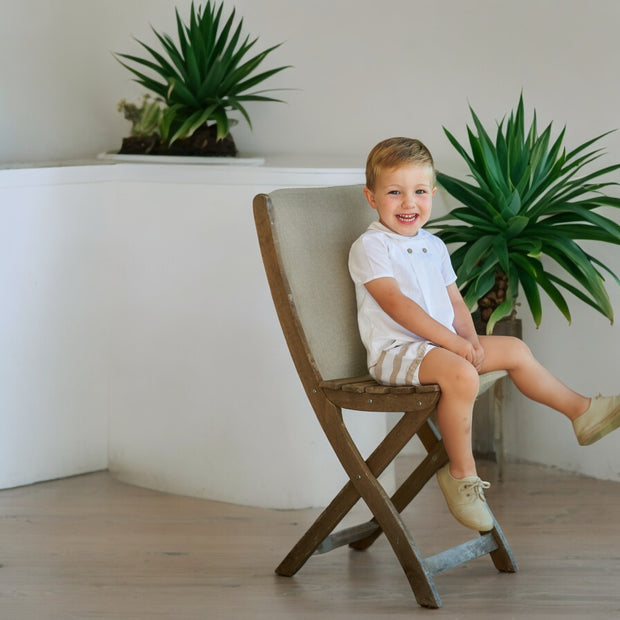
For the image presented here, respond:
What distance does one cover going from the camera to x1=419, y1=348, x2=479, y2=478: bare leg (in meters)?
2.25

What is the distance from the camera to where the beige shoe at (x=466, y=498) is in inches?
91.3

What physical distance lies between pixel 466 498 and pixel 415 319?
16.6 inches

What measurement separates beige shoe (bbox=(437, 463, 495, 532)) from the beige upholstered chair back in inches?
14.6

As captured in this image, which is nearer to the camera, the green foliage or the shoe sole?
the shoe sole

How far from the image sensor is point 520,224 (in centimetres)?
300

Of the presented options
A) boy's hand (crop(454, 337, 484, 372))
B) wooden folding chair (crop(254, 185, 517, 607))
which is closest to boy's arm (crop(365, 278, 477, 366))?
boy's hand (crop(454, 337, 484, 372))

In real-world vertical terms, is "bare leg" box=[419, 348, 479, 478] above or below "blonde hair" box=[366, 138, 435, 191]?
below

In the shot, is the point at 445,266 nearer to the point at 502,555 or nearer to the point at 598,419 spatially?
the point at 598,419

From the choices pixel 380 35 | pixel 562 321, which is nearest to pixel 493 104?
pixel 380 35

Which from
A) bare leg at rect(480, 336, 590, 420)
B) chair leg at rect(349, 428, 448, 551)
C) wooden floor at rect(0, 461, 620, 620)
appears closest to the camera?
wooden floor at rect(0, 461, 620, 620)

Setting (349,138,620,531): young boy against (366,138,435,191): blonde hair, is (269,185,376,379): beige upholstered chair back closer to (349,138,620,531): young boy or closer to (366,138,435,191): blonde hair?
(349,138,620,531): young boy

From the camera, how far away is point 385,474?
3111mm

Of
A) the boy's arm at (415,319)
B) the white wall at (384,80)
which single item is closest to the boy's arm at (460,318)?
the boy's arm at (415,319)

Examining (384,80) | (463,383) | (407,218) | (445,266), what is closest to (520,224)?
(445,266)
